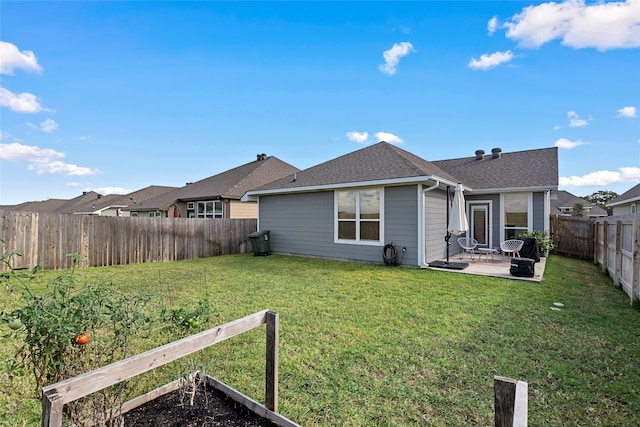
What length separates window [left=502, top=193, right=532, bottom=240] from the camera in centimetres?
1129

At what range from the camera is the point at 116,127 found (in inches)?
605

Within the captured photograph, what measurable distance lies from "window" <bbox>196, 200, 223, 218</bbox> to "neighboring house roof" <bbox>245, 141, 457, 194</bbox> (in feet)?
18.5

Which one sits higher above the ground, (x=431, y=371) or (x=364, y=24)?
(x=364, y=24)

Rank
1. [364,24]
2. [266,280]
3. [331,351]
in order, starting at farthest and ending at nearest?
1. [364,24]
2. [266,280]
3. [331,351]

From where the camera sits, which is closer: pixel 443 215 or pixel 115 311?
pixel 115 311

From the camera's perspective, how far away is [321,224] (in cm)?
1088

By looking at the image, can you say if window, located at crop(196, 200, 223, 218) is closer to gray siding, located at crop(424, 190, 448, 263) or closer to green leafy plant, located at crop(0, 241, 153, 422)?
gray siding, located at crop(424, 190, 448, 263)

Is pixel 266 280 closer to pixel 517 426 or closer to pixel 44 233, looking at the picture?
pixel 517 426

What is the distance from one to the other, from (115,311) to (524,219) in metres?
13.2

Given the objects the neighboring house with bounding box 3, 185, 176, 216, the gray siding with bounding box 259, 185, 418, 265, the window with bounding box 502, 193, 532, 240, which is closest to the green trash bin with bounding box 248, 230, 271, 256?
the gray siding with bounding box 259, 185, 418, 265

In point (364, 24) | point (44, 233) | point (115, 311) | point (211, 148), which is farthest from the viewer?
point (211, 148)

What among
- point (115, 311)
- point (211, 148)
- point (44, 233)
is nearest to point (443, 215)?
point (115, 311)

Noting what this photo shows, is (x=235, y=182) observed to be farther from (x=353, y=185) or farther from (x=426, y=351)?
(x=426, y=351)

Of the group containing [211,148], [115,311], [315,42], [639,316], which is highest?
[315,42]
